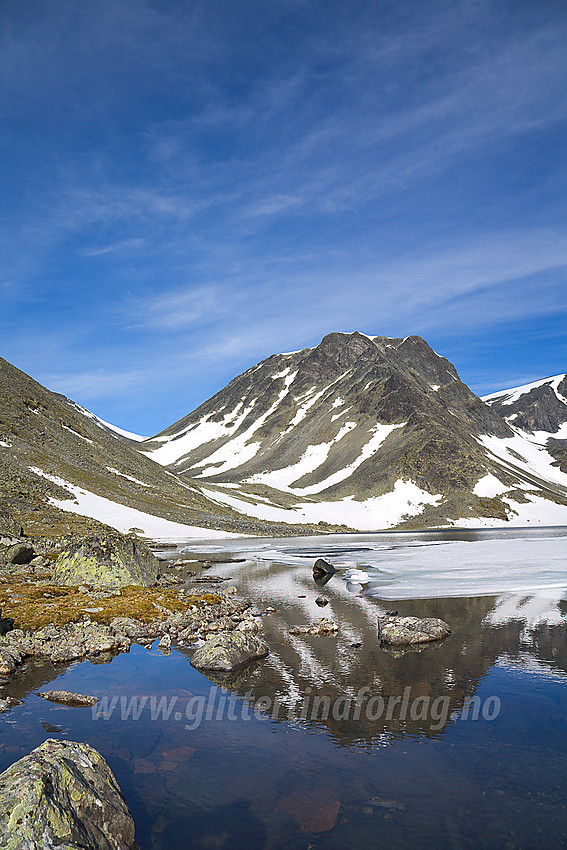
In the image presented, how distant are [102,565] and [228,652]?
2273 centimetres

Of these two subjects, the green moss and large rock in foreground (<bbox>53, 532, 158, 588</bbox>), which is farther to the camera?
large rock in foreground (<bbox>53, 532, 158, 588</bbox>)

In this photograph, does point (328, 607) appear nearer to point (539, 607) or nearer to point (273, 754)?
point (539, 607)

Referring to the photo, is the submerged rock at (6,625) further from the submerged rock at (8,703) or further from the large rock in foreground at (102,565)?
the large rock in foreground at (102,565)

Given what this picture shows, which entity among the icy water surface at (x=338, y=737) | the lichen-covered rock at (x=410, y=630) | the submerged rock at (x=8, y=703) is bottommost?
the submerged rock at (x=8, y=703)

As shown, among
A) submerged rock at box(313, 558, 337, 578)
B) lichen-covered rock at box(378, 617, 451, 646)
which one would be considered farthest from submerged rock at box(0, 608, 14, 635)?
submerged rock at box(313, 558, 337, 578)

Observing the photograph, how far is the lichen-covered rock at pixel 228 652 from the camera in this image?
21922 millimetres

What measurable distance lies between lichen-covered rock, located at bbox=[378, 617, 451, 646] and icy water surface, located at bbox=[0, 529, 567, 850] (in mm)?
825

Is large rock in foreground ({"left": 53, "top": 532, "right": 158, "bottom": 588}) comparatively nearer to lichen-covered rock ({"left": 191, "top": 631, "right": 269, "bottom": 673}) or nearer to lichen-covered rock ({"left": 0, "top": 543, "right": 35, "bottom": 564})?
lichen-covered rock ({"left": 0, "top": 543, "right": 35, "bottom": 564})

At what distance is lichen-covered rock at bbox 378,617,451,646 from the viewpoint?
84.1 ft

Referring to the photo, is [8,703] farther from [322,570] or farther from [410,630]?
[322,570]

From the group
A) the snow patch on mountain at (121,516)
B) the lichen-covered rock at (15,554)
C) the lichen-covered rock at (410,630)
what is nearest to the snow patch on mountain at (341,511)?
the snow patch on mountain at (121,516)

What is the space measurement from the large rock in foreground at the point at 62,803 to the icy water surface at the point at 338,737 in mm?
1110

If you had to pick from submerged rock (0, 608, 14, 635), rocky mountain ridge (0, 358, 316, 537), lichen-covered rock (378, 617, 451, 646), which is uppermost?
rocky mountain ridge (0, 358, 316, 537)

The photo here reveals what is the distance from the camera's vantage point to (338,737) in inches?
601
